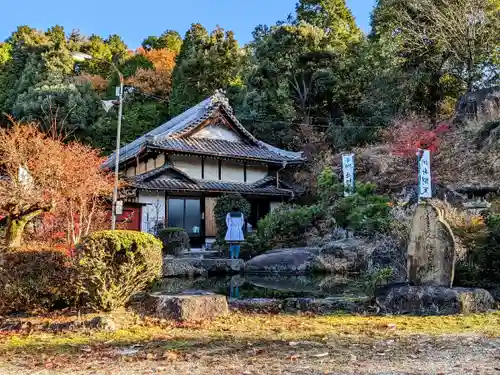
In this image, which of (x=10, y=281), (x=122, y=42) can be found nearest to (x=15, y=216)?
(x=10, y=281)

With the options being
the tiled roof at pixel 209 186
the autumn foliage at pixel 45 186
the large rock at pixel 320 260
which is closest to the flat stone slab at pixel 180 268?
the large rock at pixel 320 260

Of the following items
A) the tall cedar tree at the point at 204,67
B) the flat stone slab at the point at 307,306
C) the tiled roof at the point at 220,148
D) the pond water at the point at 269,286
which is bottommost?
the pond water at the point at 269,286

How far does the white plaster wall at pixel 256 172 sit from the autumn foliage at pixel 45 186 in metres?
7.95

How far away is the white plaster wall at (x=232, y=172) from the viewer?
77.2 feet

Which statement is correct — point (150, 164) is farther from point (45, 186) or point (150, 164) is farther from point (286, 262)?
point (45, 186)

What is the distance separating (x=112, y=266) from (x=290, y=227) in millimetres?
12083

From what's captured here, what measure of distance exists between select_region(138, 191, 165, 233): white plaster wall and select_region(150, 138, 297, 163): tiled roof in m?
2.28

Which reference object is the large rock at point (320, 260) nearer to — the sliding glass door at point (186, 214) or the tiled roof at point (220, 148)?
the sliding glass door at point (186, 214)

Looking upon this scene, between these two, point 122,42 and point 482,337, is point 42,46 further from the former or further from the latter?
point 482,337

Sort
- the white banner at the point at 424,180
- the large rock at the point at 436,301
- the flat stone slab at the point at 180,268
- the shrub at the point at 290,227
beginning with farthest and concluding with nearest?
the shrub at the point at 290,227, the white banner at the point at 424,180, the flat stone slab at the point at 180,268, the large rock at the point at 436,301

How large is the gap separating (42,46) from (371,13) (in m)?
26.8

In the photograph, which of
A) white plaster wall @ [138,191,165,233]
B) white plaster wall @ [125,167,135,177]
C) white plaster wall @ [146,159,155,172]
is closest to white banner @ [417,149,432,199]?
white plaster wall @ [138,191,165,233]

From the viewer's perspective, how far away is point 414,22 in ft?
84.7

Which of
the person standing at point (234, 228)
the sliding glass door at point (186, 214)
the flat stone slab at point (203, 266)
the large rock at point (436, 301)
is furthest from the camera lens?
the sliding glass door at point (186, 214)
